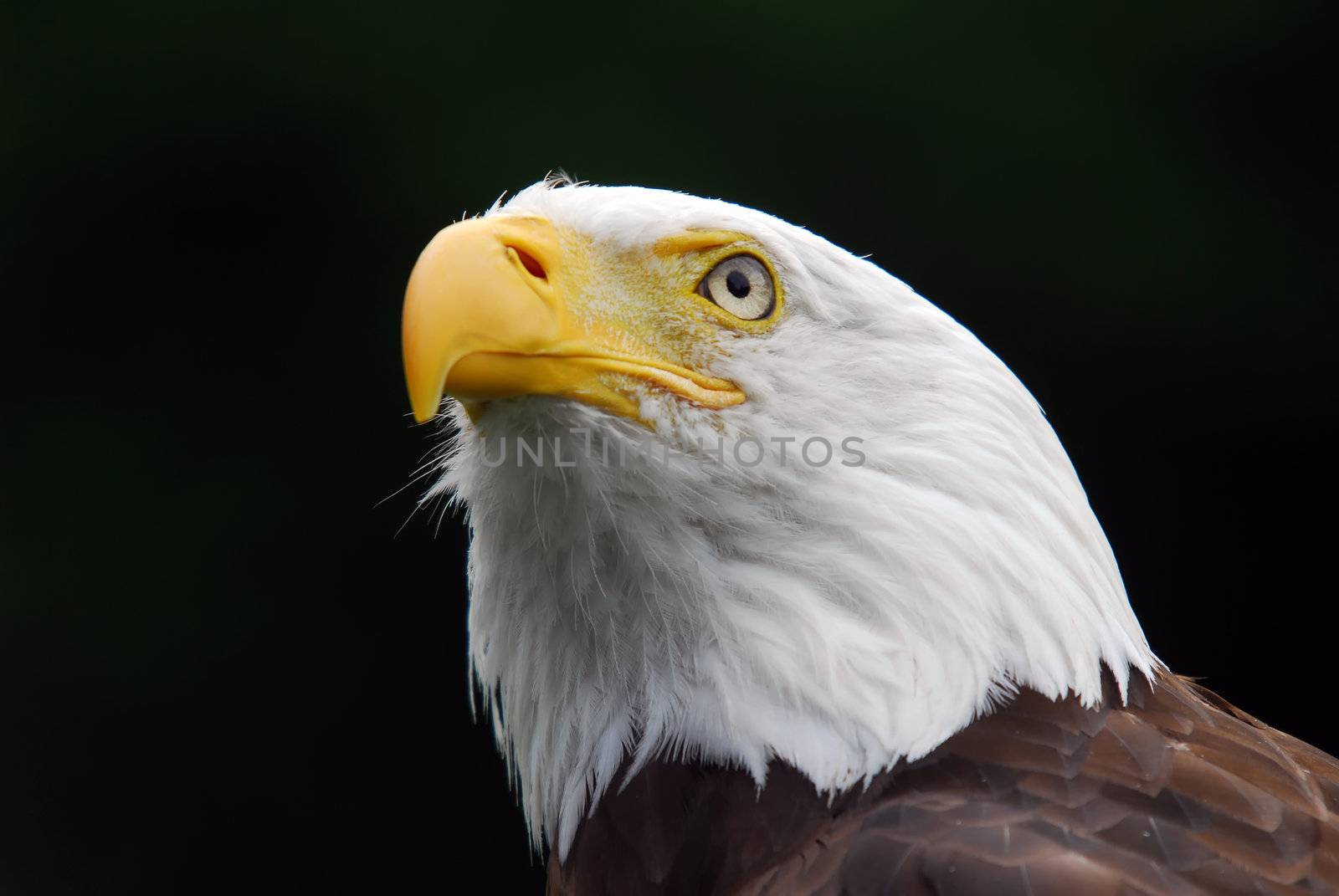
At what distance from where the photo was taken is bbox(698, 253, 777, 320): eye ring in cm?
168

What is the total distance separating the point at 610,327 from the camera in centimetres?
161

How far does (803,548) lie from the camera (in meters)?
1.63

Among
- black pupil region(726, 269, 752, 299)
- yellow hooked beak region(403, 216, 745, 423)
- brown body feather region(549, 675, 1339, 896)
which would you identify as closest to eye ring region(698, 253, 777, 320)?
black pupil region(726, 269, 752, 299)

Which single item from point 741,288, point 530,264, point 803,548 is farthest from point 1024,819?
point 530,264

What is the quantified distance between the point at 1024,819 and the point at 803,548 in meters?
0.40

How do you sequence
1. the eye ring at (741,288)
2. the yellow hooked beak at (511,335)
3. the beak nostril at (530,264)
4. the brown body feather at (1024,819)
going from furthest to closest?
the eye ring at (741,288)
the beak nostril at (530,264)
the yellow hooked beak at (511,335)
the brown body feather at (1024,819)

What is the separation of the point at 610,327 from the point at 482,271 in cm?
18

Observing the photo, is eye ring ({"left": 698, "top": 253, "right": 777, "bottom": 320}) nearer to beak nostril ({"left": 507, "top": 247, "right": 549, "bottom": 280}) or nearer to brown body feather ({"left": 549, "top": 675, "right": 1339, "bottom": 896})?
beak nostril ({"left": 507, "top": 247, "right": 549, "bottom": 280})

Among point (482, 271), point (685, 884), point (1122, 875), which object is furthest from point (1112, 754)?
point (482, 271)

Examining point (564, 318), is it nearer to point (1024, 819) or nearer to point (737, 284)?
point (737, 284)

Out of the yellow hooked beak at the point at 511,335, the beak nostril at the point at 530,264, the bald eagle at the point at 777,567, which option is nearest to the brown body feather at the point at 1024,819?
the bald eagle at the point at 777,567

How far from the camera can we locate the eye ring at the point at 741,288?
66.2 inches

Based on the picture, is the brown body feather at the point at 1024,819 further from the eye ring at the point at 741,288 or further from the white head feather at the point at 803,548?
the eye ring at the point at 741,288

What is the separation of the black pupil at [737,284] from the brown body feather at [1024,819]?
57 cm
